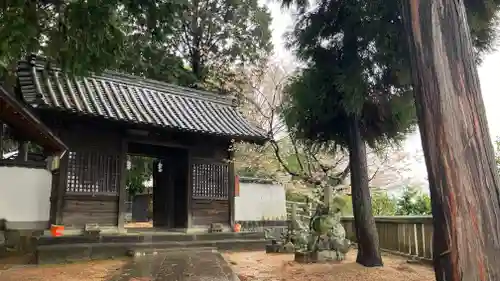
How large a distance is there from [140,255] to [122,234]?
38.7 inches

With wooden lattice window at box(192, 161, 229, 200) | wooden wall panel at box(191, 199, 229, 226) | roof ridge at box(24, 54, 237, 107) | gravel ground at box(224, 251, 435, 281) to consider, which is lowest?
gravel ground at box(224, 251, 435, 281)

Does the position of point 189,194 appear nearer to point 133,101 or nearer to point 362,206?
point 133,101

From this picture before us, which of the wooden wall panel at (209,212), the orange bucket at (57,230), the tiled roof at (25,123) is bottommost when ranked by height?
the orange bucket at (57,230)

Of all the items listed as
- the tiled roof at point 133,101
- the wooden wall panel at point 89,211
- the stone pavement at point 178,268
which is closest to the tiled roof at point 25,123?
the tiled roof at point 133,101

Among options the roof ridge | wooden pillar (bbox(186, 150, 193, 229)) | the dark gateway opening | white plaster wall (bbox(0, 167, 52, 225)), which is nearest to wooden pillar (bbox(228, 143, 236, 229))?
wooden pillar (bbox(186, 150, 193, 229))

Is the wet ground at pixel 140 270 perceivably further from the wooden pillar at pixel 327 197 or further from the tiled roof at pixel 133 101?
the tiled roof at pixel 133 101

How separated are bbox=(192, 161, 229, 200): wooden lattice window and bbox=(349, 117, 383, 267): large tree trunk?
5035 millimetres

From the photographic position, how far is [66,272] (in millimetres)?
7207

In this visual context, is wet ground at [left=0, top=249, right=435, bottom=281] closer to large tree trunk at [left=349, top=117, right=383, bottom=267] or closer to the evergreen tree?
large tree trunk at [left=349, top=117, right=383, bottom=267]

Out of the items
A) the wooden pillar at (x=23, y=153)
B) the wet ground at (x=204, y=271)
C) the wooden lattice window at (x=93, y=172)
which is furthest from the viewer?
the wooden pillar at (x=23, y=153)

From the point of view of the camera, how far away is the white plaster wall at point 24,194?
31.3 ft

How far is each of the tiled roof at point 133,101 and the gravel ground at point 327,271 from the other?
4189 mm

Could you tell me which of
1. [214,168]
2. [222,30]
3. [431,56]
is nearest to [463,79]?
[431,56]

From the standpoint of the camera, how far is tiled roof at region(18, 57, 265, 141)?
29.8ft
